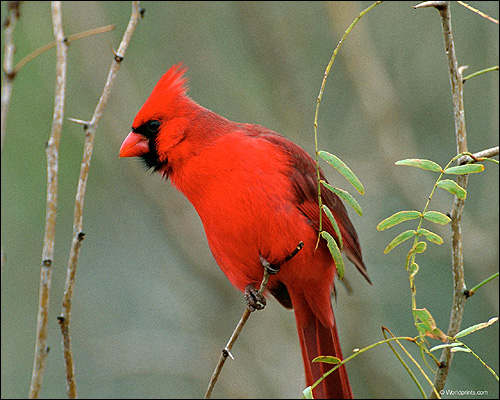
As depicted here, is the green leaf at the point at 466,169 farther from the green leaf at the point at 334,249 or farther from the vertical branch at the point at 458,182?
the green leaf at the point at 334,249

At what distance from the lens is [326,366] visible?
2002 mm

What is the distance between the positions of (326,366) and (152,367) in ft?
4.16

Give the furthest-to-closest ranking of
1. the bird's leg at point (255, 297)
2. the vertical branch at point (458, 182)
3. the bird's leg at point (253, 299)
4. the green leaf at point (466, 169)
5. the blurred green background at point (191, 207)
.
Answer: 1. the blurred green background at point (191, 207)
2. the bird's leg at point (253, 299)
3. the bird's leg at point (255, 297)
4. the vertical branch at point (458, 182)
5. the green leaf at point (466, 169)

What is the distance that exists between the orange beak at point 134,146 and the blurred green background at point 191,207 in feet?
4.25

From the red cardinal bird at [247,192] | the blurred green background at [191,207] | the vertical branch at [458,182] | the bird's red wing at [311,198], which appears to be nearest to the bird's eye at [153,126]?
the red cardinal bird at [247,192]

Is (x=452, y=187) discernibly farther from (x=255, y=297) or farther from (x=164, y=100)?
(x=164, y=100)

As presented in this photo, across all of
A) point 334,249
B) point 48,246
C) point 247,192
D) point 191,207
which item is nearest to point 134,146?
point 247,192

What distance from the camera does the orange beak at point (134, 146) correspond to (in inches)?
74.9

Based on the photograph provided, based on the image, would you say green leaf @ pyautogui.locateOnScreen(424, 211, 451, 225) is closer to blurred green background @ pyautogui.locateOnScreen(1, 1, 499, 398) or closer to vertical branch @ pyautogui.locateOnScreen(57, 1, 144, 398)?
vertical branch @ pyautogui.locateOnScreen(57, 1, 144, 398)

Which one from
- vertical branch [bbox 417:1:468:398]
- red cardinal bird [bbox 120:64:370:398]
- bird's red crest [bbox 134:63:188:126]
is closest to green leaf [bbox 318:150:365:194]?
vertical branch [bbox 417:1:468:398]

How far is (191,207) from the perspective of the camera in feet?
11.4

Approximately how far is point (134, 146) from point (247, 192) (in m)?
0.39

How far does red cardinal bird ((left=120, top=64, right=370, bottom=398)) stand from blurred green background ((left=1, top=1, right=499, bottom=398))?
963mm

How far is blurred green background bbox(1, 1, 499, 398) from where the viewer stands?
122 inches
